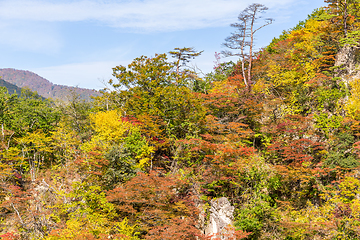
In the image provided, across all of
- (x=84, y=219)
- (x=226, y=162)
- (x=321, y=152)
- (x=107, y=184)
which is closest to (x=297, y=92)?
(x=321, y=152)

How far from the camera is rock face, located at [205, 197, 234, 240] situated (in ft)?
42.1

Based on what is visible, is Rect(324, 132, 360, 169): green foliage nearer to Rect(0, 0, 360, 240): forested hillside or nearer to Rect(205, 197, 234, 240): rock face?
Rect(0, 0, 360, 240): forested hillside

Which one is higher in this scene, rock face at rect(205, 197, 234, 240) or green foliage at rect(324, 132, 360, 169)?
green foliage at rect(324, 132, 360, 169)

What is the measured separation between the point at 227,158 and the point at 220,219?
3.92 m

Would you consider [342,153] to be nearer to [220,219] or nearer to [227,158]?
[227,158]

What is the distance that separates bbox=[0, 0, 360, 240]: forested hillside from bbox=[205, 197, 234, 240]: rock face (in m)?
0.19

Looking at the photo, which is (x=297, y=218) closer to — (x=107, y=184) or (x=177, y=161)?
(x=177, y=161)

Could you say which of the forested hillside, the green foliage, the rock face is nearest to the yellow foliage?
the forested hillside

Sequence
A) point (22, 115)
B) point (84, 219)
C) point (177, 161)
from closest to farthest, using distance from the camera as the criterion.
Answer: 1. point (84, 219)
2. point (177, 161)
3. point (22, 115)

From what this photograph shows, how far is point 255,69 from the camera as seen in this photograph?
66.0 ft

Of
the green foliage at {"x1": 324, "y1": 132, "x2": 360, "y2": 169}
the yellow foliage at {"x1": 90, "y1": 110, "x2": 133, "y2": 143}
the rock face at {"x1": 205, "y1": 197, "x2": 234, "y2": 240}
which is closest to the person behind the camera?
the green foliage at {"x1": 324, "y1": 132, "x2": 360, "y2": 169}

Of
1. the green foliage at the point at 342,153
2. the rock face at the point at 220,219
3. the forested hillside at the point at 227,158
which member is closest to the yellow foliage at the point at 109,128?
the forested hillside at the point at 227,158

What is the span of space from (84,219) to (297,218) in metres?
13.6

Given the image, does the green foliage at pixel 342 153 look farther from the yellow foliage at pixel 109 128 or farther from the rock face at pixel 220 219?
the yellow foliage at pixel 109 128
